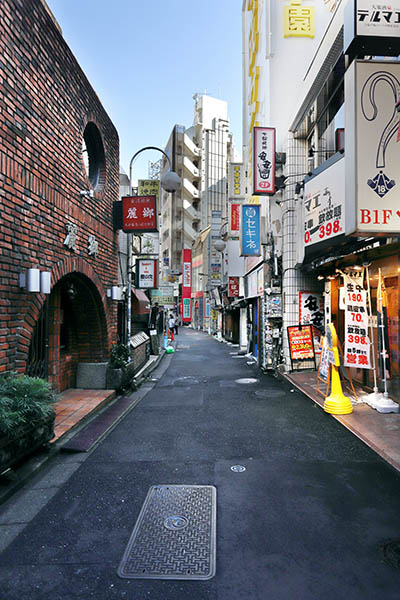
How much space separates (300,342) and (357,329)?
3.87 metres

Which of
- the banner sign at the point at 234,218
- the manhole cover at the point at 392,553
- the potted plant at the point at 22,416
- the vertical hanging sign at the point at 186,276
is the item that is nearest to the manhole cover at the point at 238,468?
the manhole cover at the point at 392,553

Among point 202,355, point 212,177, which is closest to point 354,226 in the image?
point 202,355

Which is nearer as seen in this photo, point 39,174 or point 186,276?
point 39,174

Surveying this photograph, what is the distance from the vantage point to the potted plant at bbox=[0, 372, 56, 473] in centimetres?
457

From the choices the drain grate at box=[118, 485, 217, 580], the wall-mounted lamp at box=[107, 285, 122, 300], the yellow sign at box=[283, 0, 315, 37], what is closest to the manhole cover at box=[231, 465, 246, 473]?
the drain grate at box=[118, 485, 217, 580]

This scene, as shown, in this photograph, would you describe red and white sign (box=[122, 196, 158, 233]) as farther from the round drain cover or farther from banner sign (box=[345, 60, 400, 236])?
the round drain cover

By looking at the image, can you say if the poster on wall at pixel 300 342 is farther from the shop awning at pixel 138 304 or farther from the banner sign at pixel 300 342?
the shop awning at pixel 138 304

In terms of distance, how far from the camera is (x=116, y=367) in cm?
1031

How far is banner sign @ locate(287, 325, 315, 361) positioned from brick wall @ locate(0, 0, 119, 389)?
6.38 metres

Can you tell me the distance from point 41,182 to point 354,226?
5.45 m

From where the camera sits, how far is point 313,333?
12797mm

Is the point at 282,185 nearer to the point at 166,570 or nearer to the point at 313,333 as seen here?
the point at 313,333

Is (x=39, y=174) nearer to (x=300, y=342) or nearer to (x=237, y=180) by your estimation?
(x=300, y=342)

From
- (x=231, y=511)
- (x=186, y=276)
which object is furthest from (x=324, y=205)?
(x=186, y=276)
